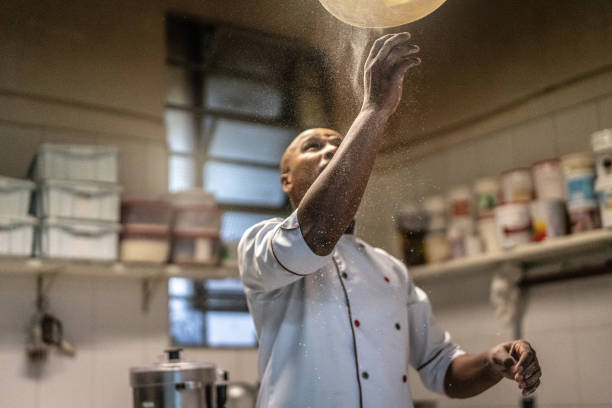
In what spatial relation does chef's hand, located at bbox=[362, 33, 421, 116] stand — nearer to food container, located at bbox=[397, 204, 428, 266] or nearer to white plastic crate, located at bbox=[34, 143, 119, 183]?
food container, located at bbox=[397, 204, 428, 266]

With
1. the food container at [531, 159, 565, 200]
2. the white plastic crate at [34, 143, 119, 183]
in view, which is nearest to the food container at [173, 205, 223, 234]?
the white plastic crate at [34, 143, 119, 183]

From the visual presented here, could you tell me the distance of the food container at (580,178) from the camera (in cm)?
50

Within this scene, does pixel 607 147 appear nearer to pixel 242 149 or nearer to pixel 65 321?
pixel 242 149

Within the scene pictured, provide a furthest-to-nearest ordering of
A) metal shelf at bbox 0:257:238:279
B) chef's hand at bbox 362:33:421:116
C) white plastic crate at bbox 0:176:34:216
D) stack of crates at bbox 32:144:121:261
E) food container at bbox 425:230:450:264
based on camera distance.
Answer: metal shelf at bbox 0:257:238:279, food container at bbox 425:230:450:264, stack of crates at bbox 32:144:121:261, white plastic crate at bbox 0:176:34:216, chef's hand at bbox 362:33:421:116

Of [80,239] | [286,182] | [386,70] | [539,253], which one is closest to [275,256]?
[286,182]

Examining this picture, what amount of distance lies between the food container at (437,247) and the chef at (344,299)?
42 centimetres

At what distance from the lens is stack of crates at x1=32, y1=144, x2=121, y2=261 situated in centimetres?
73

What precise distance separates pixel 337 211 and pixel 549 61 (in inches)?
7.5

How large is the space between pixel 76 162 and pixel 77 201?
8.9 inches

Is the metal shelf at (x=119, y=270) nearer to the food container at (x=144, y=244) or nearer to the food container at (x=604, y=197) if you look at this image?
the food container at (x=144, y=244)

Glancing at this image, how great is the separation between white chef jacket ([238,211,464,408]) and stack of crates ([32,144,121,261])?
25 cm

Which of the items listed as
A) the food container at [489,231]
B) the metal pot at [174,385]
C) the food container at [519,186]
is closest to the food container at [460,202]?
the food container at [489,231]

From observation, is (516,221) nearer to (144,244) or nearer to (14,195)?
(14,195)

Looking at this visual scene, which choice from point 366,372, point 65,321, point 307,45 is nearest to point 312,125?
point 307,45
